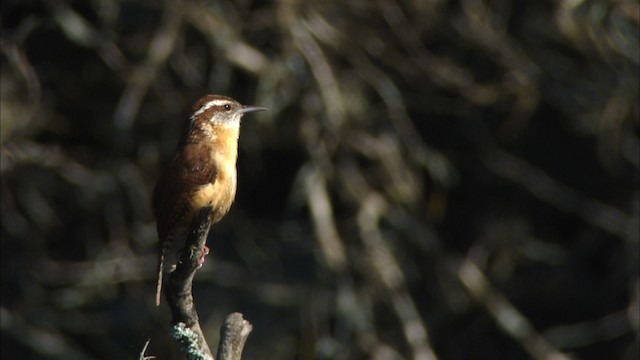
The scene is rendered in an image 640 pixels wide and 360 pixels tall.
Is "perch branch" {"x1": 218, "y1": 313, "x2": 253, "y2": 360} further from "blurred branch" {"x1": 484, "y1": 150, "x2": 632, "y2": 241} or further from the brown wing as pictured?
"blurred branch" {"x1": 484, "y1": 150, "x2": 632, "y2": 241}

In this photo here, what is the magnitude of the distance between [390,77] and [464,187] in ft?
3.36

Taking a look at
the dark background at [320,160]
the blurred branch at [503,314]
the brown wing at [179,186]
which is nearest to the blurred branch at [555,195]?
the dark background at [320,160]

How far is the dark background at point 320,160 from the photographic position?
6500 millimetres

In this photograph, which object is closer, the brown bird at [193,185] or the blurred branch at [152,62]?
the brown bird at [193,185]

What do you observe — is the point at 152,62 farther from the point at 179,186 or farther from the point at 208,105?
the point at 179,186

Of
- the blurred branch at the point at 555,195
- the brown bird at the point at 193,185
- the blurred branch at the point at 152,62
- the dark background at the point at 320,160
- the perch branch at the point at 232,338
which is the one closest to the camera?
the perch branch at the point at 232,338

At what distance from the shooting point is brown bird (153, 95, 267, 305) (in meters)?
3.95

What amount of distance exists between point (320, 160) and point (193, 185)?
2.64 meters

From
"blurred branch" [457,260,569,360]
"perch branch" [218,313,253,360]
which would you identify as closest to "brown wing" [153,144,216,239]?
"perch branch" [218,313,253,360]

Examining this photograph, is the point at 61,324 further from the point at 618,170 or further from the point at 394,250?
the point at 618,170

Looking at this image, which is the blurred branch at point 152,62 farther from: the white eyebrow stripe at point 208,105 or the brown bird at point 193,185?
the brown bird at point 193,185

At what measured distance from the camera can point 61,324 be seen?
22.9 ft

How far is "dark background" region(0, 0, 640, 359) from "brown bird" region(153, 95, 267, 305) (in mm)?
2179

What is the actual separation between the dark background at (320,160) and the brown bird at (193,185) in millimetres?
2179
